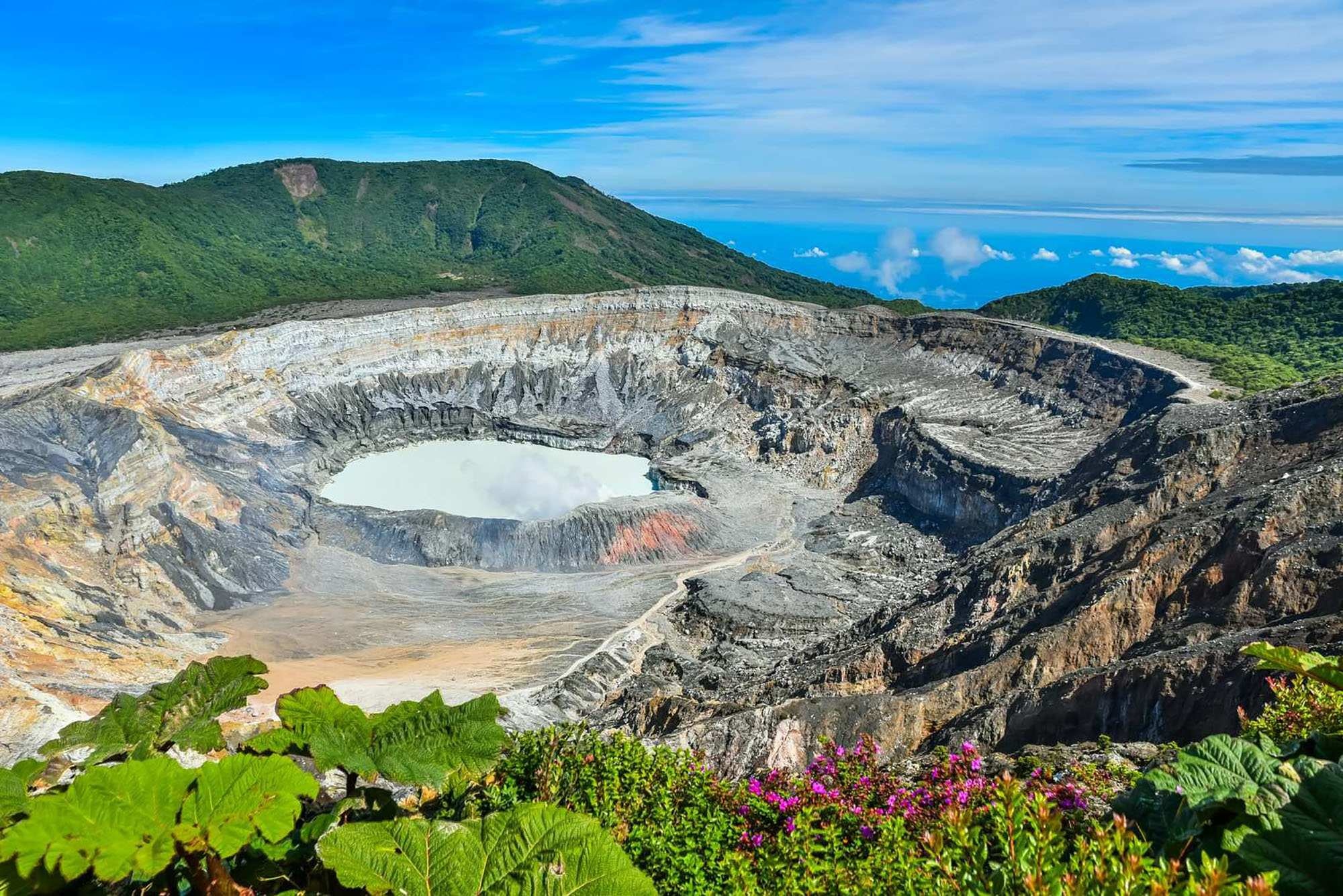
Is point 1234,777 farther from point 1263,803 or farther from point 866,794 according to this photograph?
point 866,794

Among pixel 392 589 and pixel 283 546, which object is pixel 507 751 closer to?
pixel 392 589

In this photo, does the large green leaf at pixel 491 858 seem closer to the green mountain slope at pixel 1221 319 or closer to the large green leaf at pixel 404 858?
the large green leaf at pixel 404 858

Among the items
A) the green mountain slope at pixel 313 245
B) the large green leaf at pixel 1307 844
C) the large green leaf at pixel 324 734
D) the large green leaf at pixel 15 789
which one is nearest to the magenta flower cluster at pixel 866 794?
the large green leaf at pixel 1307 844

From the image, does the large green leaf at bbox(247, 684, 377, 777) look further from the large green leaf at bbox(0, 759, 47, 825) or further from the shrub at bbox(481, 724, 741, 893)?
the shrub at bbox(481, 724, 741, 893)

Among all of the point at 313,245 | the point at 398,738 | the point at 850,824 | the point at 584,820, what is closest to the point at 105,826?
the point at 398,738

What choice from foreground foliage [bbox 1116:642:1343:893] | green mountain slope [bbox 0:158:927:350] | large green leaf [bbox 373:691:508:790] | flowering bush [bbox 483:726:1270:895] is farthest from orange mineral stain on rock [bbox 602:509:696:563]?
green mountain slope [bbox 0:158:927:350]

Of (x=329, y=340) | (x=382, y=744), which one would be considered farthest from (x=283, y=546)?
(x=382, y=744)
